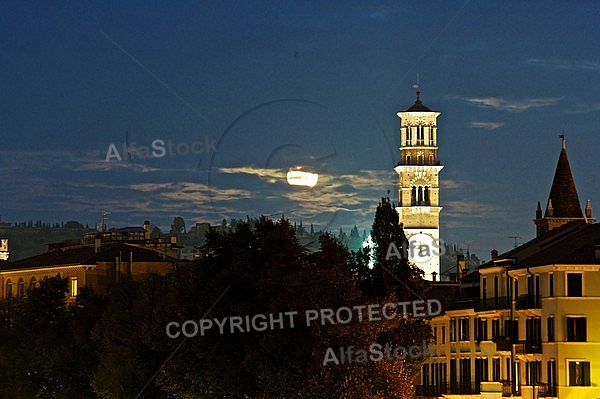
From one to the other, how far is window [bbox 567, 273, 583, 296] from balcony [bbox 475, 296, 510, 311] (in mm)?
9571

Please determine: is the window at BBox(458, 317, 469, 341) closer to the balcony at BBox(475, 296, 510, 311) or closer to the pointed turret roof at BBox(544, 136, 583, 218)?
the balcony at BBox(475, 296, 510, 311)

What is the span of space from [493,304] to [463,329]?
6175mm

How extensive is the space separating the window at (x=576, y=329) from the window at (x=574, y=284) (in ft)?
4.33

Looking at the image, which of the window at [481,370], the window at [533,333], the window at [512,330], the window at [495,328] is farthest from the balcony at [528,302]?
the window at [481,370]

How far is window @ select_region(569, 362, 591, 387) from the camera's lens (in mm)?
85062

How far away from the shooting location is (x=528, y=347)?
9044cm

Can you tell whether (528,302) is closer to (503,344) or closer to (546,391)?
(503,344)

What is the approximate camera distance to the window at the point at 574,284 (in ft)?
282

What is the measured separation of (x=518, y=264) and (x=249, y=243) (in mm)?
21116

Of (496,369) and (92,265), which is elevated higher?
(92,265)

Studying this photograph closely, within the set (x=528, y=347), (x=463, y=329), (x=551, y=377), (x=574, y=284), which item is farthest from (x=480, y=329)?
(x=574, y=284)

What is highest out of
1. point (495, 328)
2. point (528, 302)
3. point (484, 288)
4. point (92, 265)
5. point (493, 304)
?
point (92, 265)

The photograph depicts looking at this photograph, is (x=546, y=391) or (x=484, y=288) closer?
(x=546, y=391)

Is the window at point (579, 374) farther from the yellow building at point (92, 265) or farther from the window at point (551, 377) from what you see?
the yellow building at point (92, 265)
